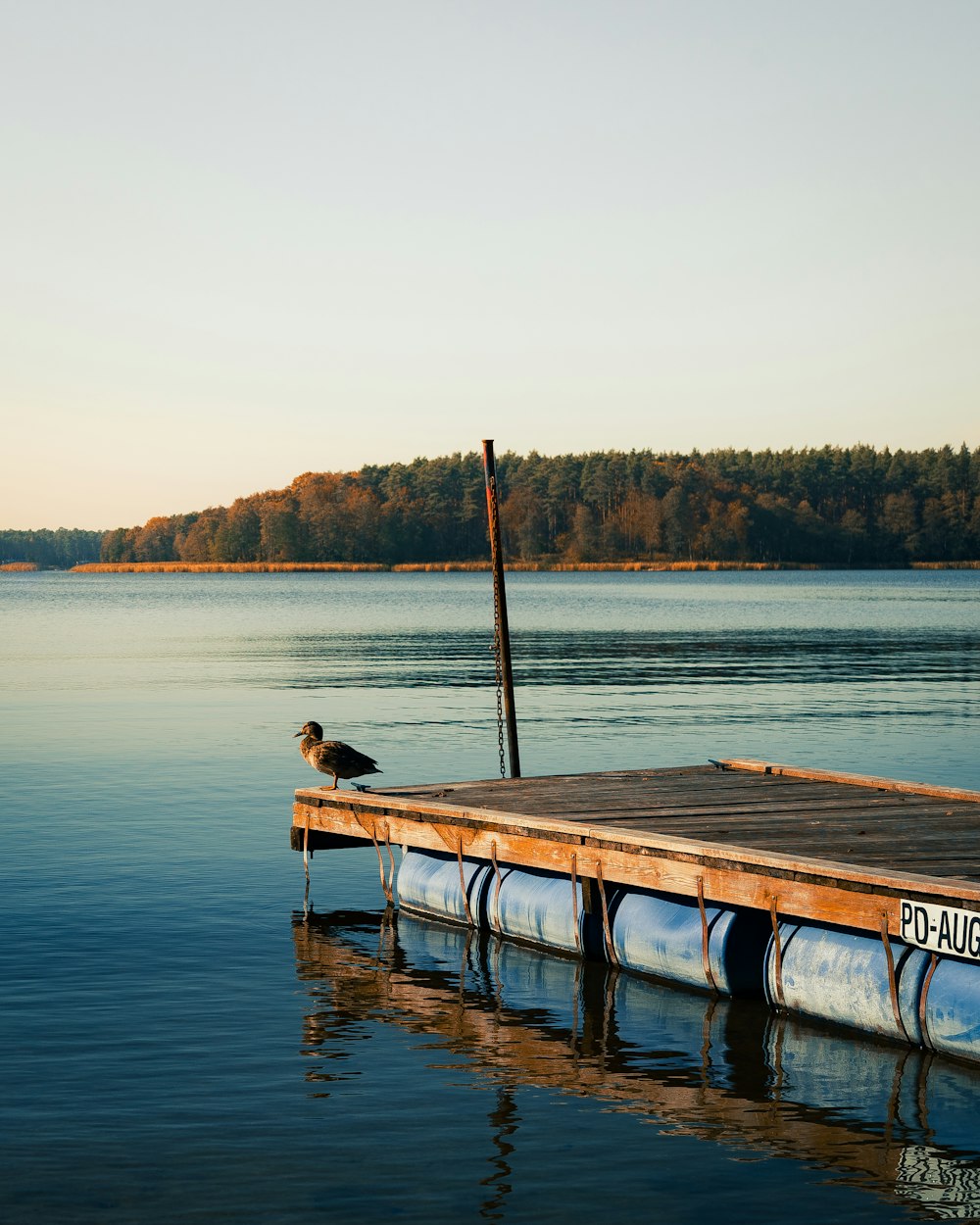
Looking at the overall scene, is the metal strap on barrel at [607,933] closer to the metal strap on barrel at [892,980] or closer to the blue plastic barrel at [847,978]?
the blue plastic barrel at [847,978]

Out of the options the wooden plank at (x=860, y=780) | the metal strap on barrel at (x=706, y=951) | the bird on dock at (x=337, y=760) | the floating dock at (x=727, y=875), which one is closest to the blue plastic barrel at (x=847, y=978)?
the floating dock at (x=727, y=875)

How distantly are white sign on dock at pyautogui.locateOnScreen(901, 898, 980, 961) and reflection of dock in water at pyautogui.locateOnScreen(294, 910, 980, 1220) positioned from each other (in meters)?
1.06

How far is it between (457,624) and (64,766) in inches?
2493

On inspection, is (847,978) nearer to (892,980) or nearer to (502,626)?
(892,980)

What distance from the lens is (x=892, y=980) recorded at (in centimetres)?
1136

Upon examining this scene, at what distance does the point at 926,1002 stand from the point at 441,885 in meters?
6.54

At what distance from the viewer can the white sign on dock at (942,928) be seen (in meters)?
10.4

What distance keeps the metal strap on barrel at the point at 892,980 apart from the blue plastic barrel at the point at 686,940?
1.63 meters

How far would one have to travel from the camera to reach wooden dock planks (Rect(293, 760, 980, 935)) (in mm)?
11664

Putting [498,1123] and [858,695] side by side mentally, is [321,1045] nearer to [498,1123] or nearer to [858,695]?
[498,1123]

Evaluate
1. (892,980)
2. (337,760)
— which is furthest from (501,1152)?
(337,760)

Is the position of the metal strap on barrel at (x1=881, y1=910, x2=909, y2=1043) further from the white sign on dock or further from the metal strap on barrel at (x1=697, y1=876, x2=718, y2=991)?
the metal strap on barrel at (x1=697, y1=876, x2=718, y2=991)

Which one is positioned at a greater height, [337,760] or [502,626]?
[502,626]

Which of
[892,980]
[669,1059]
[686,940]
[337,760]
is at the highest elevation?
[337,760]
